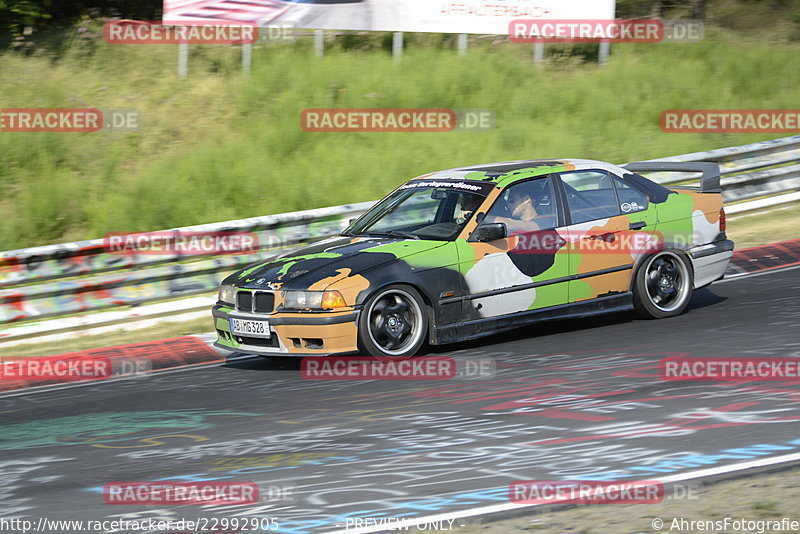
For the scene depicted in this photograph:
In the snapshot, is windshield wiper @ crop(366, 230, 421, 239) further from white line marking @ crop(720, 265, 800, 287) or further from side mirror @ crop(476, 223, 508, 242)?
white line marking @ crop(720, 265, 800, 287)

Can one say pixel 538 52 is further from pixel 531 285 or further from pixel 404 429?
pixel 404 429

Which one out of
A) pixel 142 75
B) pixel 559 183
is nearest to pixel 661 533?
pixel 559 183

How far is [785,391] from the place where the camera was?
6.67 meters

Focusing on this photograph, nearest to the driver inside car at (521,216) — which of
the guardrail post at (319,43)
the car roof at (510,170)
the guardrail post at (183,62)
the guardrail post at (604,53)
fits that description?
the car roof at (510,170)

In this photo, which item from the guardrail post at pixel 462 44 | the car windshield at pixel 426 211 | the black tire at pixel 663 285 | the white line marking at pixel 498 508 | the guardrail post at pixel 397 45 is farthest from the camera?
the guardrail post at pixel 462 44

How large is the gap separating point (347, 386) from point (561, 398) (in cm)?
165

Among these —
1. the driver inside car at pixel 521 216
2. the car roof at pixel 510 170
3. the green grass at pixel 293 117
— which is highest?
the green grass at pixel 293 117

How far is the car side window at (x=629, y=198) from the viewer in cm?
913

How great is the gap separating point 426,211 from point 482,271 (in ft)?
2.83

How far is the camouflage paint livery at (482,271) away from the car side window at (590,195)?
0.21 ft

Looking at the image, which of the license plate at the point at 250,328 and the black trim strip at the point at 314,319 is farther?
the license plate at the point at 250,328

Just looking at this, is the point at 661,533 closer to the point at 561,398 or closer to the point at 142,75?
the point at 561,398

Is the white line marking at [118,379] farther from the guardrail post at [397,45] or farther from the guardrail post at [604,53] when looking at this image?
the guardrail post at [604,53]

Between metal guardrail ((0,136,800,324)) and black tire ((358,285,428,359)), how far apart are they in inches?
152
